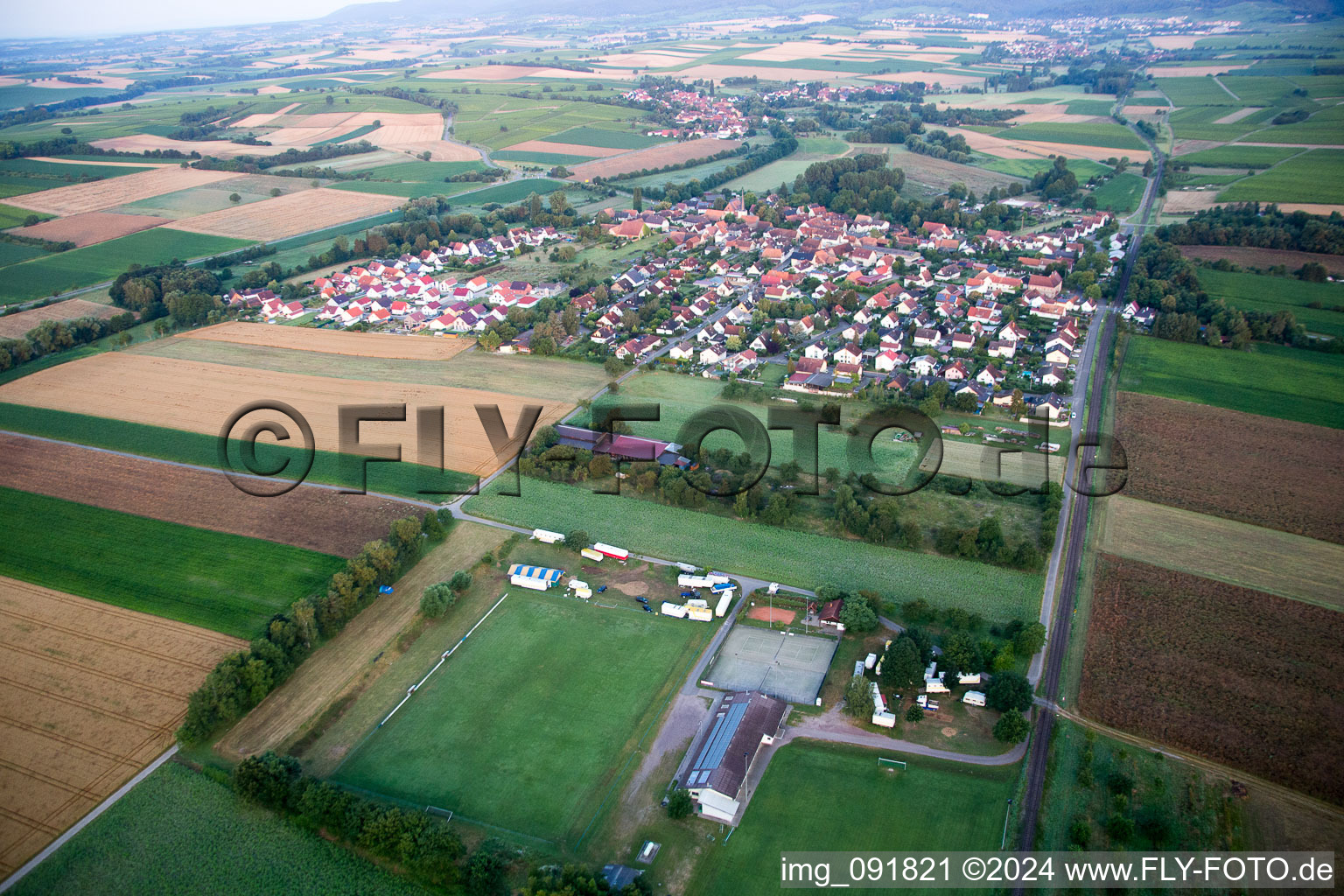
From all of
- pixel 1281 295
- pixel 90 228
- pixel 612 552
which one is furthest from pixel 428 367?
pixel 1281 295

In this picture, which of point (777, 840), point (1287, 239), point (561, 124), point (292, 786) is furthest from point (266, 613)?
point (561, 124)

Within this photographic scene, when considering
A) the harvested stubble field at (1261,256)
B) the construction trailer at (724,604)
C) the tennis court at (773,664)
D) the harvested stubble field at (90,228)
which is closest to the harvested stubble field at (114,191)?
the harvested stubble field at (90,228)

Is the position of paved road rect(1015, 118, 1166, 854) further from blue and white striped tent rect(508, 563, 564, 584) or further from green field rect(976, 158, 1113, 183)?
green field rect(976, 158, 1113, 183)

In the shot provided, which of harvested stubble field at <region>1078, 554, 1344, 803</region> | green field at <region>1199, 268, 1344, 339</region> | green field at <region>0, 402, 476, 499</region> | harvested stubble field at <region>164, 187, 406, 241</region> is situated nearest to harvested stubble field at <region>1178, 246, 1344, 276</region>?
green field at <region>1199, 268, 1344, 339</region>

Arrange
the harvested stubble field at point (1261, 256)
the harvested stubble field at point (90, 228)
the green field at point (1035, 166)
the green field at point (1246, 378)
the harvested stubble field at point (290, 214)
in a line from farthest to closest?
the green field at point (1035, 166) < the harvested stubble field at point (290, 214) < the harvested stubble field at point (90, 228) < the harvested stubble field at point (1261, 256) < the green field at point (1246, 378)

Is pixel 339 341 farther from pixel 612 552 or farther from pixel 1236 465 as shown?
pixel 1236 465

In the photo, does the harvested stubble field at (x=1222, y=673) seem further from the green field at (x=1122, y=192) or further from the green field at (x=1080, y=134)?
the green field at (x=1080, y=134)
